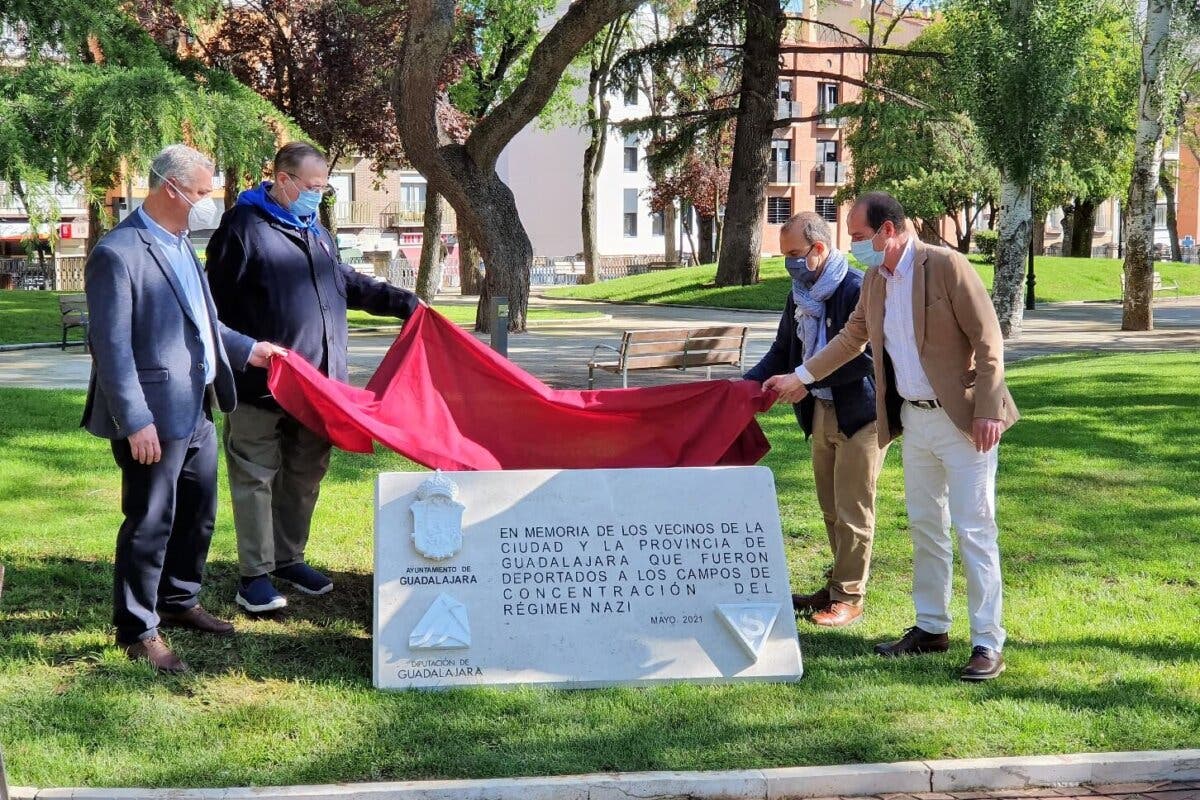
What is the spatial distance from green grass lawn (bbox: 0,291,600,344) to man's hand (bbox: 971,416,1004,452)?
1881 cm

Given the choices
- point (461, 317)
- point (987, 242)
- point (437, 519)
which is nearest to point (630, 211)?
point (987, 242)

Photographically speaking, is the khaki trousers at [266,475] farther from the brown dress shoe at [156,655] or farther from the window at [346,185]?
the window at [346,185]

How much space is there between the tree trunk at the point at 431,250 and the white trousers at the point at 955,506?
26.1m

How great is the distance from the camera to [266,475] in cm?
660

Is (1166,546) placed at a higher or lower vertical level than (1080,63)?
lower

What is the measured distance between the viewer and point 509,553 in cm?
598

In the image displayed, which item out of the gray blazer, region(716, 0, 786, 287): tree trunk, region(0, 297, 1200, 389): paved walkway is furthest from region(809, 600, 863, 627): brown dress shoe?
region(716, 0, 786, 287): tree trunk

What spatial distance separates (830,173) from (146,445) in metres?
75.8

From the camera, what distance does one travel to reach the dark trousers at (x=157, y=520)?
5750 mm

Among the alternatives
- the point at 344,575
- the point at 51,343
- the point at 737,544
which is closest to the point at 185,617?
the point at 344,575

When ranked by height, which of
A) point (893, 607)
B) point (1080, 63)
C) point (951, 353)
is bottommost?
point (893, 607)

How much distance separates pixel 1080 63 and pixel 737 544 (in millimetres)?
18631

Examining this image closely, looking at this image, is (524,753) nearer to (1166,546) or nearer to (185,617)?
(185,617)

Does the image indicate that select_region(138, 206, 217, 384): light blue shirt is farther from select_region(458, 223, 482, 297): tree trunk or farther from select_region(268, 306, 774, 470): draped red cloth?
select_region(458, 223, 482, 297): tree trunk
